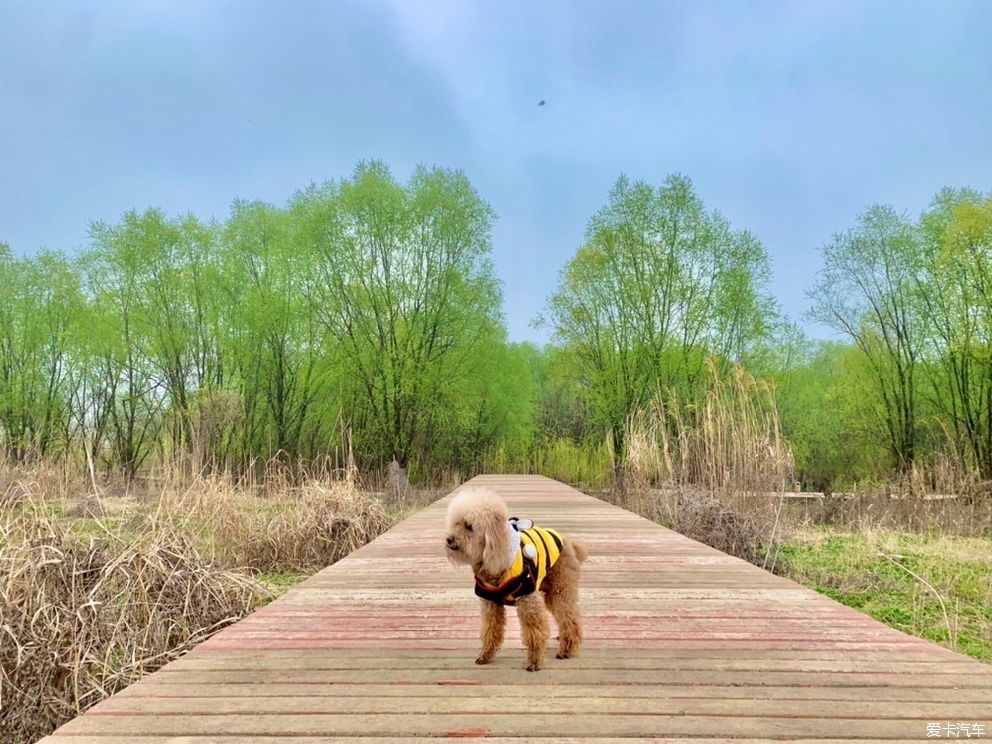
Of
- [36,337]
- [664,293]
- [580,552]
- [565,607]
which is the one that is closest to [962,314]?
[664,293]

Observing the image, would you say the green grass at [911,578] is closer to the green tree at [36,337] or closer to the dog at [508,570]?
the dog at [508,570]

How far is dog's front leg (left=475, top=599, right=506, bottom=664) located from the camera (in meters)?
2.60

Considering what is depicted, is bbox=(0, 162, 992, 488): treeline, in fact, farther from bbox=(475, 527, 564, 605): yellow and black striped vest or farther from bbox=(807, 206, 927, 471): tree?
bbox=(475, 527, 564, 605): yellow and black striped vest

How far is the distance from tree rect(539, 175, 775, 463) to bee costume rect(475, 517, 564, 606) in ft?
51.5

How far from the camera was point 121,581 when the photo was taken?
3992 millimetres

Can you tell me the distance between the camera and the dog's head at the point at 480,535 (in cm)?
244

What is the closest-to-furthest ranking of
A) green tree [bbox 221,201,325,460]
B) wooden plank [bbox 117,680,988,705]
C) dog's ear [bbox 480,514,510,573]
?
wooden plank [bbox 117,680,988,705]
dog's ear [bbox 480,514,510,573]
green tree [bbox 221,201,325,460]

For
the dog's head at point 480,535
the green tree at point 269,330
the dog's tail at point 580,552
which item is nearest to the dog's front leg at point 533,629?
the dog's head at point 480,535

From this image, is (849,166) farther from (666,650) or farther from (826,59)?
(666,650)

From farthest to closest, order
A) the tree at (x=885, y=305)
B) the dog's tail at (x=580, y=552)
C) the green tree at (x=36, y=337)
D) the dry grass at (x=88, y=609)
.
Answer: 1. the green tree at (x=36, y=337)
2. the tree at (x=885, y=305)
3. the dry grass at (x=88, y=609)
4. the dog's tail at (x=580, y=552)

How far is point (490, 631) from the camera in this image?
2.61 m

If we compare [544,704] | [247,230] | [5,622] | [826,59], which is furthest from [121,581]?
[247,230]

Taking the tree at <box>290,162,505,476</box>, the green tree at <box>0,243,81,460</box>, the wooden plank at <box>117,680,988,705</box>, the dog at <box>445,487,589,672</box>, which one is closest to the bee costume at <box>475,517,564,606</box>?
the dog at <box>445,487,589,672</box>

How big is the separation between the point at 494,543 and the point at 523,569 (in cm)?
19
